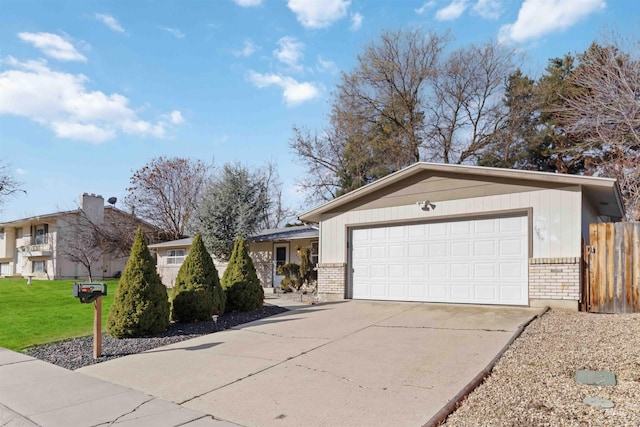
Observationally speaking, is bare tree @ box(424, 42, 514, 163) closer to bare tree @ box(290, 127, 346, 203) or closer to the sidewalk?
bare tree @ box(290, 127, 346, 203)

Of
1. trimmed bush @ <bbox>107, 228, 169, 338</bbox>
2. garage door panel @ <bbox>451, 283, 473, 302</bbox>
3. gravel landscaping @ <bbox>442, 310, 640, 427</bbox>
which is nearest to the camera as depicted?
gravel landscaping @ <bbox>442, 310, 640, 427</bbox>

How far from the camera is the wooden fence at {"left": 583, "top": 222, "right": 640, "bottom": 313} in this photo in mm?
8906

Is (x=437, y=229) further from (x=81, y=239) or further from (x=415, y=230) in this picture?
(x=81, y=239)

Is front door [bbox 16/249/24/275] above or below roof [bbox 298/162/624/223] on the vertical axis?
below

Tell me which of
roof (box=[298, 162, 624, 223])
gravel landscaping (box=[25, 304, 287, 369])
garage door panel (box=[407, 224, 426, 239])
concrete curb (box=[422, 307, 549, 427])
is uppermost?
roof (box=[298, 162, 624, 223])

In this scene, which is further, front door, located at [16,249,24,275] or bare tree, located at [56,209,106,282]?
front door, located at [16,249,24,275]

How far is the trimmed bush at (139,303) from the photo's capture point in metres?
8.34

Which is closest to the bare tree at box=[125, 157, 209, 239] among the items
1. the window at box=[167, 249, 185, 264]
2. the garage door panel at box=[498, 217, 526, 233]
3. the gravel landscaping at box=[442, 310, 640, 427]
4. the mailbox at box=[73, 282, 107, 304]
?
the window at box=[167, 249, 185, 264]

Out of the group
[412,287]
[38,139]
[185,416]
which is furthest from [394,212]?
[38,139]

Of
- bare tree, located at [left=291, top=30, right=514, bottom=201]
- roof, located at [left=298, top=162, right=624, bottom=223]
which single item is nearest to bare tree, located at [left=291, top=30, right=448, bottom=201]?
bare tree, located at [left=291, top=30, right=514, bottom=201]

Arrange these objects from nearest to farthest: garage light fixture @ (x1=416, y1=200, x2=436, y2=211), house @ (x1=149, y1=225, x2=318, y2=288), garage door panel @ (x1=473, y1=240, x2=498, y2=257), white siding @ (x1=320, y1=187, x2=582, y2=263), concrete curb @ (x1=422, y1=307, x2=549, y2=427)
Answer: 1. concrete curb @ (x1=422, y1=307, x2=549, y2=427)
2. white siding @ (x1=320, y1=187, x2=582, y2=263)
3. garage door panel @ (x1=473, y1=240, x2=498, y2=257)
4. garage light fixture @ (x1=416, y1=200, x2=436, y2=211)
5. house @ (x1=149, y1=225, x2=318, y2=288)

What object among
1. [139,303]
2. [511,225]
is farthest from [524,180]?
[139,303]

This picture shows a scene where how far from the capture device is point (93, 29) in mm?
10828

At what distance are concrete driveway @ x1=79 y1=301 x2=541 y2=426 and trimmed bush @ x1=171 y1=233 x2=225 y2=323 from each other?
1.09 meters
